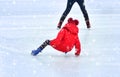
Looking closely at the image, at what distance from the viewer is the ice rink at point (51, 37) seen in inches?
283

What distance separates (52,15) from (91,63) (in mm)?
4182

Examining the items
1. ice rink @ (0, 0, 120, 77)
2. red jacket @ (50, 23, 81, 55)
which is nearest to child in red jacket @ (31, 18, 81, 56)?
red jacket @ (50, 23, 81, 55)

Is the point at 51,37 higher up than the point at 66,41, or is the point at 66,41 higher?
the point at 66,41

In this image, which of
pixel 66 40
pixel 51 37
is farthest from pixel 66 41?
pixel 51 37

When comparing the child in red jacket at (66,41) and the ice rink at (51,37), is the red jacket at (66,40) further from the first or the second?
the ice rink at (51,37)

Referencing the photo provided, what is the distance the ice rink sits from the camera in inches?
283

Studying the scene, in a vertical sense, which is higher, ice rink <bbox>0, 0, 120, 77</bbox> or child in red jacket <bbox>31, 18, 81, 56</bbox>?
child in red jacket <bbox>31, 18, 81, 56</bbox>

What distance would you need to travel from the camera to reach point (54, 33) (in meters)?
9.74

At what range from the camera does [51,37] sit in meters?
9.37

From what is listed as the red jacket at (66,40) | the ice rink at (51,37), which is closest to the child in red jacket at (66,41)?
the red jacket at (66,40)

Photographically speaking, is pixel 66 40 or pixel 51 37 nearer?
pixel 66 40

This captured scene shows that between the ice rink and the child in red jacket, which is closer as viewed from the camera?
the ice rink

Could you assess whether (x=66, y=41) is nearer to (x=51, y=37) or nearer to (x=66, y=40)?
(x=66, y=40)

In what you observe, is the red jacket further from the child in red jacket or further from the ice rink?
the ice rink
